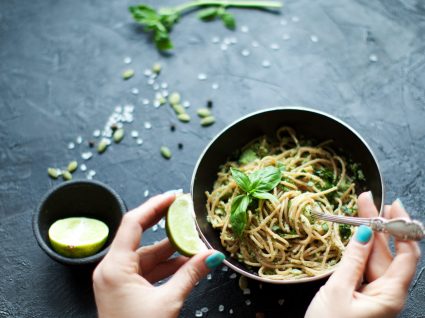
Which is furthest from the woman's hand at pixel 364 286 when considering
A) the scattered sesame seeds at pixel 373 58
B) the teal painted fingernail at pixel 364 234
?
the scattered sesame seeds at pixel 373 58

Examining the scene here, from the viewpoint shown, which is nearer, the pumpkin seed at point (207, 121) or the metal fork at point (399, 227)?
the metal fork at point (399, 227)

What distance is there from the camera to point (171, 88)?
10.8ft

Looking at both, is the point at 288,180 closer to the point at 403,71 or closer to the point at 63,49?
the point at 403,71

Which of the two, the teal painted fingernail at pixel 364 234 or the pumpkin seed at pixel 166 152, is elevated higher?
the teal painted fingernail at pixel 364 234

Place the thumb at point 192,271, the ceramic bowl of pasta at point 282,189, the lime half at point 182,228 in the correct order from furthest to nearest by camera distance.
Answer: the ceramic bowl of pasta at point 282,189
the lime half at point 182,228
the thumb at point 192,271

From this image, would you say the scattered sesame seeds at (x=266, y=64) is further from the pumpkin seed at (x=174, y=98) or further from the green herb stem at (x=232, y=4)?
the pumpkin seed at (x=174, y=98)

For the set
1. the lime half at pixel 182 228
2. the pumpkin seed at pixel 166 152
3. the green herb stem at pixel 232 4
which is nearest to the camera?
the lime half at pixel 182 228

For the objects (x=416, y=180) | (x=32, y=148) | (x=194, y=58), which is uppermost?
(x=194, y=58)

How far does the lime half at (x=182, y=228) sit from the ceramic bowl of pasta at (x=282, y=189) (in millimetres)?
66

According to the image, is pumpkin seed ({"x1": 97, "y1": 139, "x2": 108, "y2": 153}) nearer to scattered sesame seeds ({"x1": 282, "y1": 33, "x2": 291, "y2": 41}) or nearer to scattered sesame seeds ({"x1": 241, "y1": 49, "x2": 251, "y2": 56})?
scattered sesame seeds ({"x1": 241, "y1": 49, "x2": 251, "y2": 56})

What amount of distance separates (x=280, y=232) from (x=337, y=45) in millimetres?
1219

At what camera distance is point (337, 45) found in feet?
10.8

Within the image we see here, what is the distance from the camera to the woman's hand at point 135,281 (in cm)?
223

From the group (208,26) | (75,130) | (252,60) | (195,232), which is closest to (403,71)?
(252,60)
